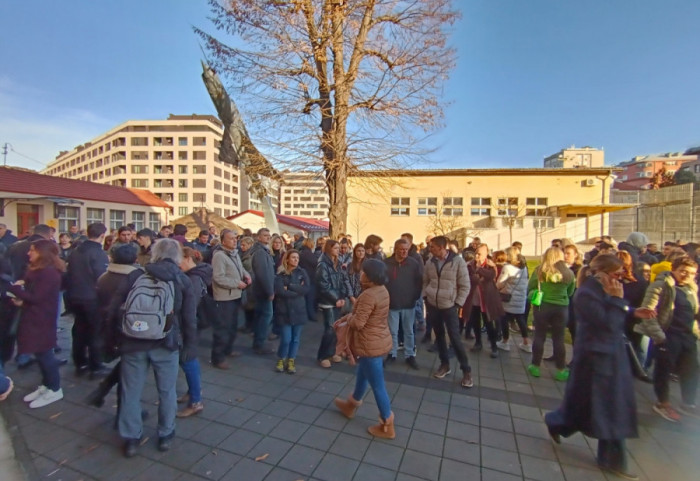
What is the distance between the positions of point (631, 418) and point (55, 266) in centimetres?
570

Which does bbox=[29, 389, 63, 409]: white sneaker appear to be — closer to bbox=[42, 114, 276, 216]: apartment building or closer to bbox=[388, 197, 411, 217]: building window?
bbox=[388, 197, 411, 217]: building window

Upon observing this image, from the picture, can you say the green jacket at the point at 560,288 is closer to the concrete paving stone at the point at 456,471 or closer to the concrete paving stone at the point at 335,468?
the concrete paving stone at the point at 456,471

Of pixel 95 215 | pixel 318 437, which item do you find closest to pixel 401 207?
pixel 95 215

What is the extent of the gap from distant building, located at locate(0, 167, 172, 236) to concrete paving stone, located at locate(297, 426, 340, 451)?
74.5 ft

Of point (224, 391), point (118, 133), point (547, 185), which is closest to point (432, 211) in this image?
point (547, 185)

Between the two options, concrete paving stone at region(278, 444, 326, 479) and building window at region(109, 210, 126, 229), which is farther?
building window at region(109, 210, 126, 229)

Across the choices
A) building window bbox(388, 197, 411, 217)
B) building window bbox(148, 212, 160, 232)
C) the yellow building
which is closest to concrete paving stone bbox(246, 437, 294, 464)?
the yellow building

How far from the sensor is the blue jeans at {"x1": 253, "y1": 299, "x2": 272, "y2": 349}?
5.57m

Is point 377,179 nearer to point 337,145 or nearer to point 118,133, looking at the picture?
point 337,145

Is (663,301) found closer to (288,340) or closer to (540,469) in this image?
(540,469)

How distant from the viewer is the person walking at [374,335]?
10.5 feet

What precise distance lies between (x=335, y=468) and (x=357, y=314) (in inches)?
49.8

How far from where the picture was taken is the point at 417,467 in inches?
110

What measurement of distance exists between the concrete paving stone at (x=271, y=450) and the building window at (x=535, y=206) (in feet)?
104
